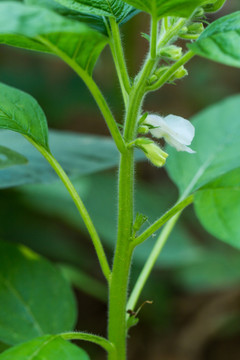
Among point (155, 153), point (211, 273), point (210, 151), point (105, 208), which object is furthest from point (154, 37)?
point (211, 273)

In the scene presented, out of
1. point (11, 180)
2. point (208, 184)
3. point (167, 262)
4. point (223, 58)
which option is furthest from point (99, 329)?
point (223, 58)

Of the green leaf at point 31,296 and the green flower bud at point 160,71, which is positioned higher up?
the green flower bud at point 160,71

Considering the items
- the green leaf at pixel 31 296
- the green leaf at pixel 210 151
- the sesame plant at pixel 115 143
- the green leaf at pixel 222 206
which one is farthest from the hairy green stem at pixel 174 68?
the green leaf at pixel 31 296

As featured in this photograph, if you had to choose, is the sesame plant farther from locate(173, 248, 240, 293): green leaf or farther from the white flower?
locate(173, 248, 240, 293): green leaf

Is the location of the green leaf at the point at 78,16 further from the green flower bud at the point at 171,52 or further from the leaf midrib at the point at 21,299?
the leaf midrib at the point at 21,299

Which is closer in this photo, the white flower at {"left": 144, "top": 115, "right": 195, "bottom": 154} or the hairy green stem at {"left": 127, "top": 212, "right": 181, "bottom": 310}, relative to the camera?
the white flower at {"left": 144, "top": 115, "right": 195, "bottom": 154}

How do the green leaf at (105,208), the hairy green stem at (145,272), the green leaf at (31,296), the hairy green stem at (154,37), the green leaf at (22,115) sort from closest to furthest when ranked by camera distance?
the hairy green stem at (154,37) → the green leaf at (22,115) → the hairy green stem at (145,272) → the green leaf at (31,296) → the green leaf at (105,208)

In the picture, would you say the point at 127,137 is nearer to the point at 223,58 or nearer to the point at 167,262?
the point at 223,58

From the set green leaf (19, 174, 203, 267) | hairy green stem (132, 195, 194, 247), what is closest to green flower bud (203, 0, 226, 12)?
hairy green stem (132, 195, 194, 247)
